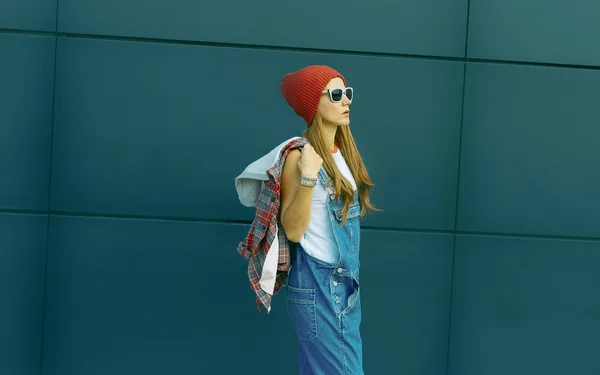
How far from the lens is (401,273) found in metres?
4.51

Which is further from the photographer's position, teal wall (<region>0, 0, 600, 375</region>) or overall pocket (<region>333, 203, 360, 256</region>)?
teal wall (<region>0, 0, 600, 375</region>)

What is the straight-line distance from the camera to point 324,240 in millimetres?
→ 3289

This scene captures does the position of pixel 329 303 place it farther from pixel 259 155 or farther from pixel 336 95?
pixel 259 155

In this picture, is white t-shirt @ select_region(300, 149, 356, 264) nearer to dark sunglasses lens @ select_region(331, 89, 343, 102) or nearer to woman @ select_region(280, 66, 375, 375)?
woman @ select_region(280, 66, 375, 375)

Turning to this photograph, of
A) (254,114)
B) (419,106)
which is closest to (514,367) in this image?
(419,106)

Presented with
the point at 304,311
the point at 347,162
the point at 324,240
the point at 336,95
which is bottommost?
the point at 304,311

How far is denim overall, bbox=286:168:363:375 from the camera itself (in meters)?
3.24

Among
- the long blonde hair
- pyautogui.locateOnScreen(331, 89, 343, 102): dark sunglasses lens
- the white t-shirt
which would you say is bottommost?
the white t-shirt

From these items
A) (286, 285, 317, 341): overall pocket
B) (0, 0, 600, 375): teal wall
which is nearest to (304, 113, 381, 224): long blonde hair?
(286, 285, 317, 341): overall pocket

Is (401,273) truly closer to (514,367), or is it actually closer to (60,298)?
(514,367)

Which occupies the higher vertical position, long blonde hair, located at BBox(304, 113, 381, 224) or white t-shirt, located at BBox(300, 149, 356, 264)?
long blonde hair, located at BBox(304, 113, 381, 224)

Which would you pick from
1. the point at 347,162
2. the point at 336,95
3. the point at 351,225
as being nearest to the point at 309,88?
the point at 336,95

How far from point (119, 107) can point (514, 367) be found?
2686 mm

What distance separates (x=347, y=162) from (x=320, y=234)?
372mm
